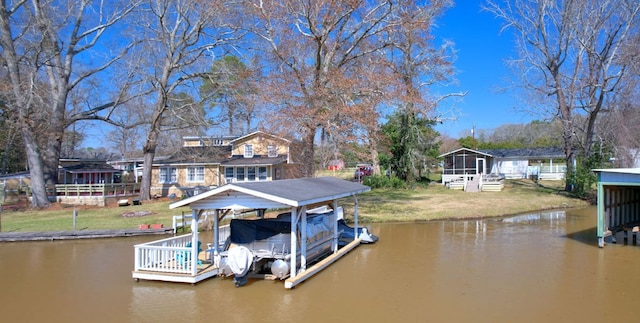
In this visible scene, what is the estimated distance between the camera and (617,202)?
16.3 meters

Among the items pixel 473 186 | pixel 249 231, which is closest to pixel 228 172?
pixel 473 186

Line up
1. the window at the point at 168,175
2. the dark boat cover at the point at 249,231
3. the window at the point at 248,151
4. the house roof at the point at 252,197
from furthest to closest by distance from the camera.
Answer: the window at the point at 248,151
the window at the point at 168,175
the dark boat cover at the point at 249,231
the house roof at the point at 252,197

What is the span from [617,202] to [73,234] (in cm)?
2081

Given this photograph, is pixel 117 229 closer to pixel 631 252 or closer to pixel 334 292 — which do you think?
pixel 334 292

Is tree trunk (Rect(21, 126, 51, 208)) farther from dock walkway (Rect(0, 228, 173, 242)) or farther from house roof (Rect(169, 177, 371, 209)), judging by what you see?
house roof (Rect(169, 177, 371, 209))

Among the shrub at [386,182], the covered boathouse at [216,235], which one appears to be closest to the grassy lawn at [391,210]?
the shrub at [386,182]

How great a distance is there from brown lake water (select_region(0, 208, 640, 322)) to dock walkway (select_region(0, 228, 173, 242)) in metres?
1.87

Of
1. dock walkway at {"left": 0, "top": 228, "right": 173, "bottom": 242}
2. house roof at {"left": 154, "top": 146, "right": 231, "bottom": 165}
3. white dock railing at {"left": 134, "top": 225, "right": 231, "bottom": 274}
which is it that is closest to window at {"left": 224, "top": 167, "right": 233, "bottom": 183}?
house roof at {"left": 154, "top": 146, "right": 231, "bottom": 165}

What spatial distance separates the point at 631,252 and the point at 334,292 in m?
10.2

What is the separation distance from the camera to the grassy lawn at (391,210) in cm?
2133

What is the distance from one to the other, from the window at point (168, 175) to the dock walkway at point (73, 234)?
18.0 metres

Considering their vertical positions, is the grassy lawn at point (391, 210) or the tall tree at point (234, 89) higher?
the tall tree at point (234, 89)

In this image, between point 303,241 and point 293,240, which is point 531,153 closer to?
point 303,241

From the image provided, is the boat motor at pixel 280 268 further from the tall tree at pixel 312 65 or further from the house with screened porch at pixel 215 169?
the house with screened porch at pixel 215 169
